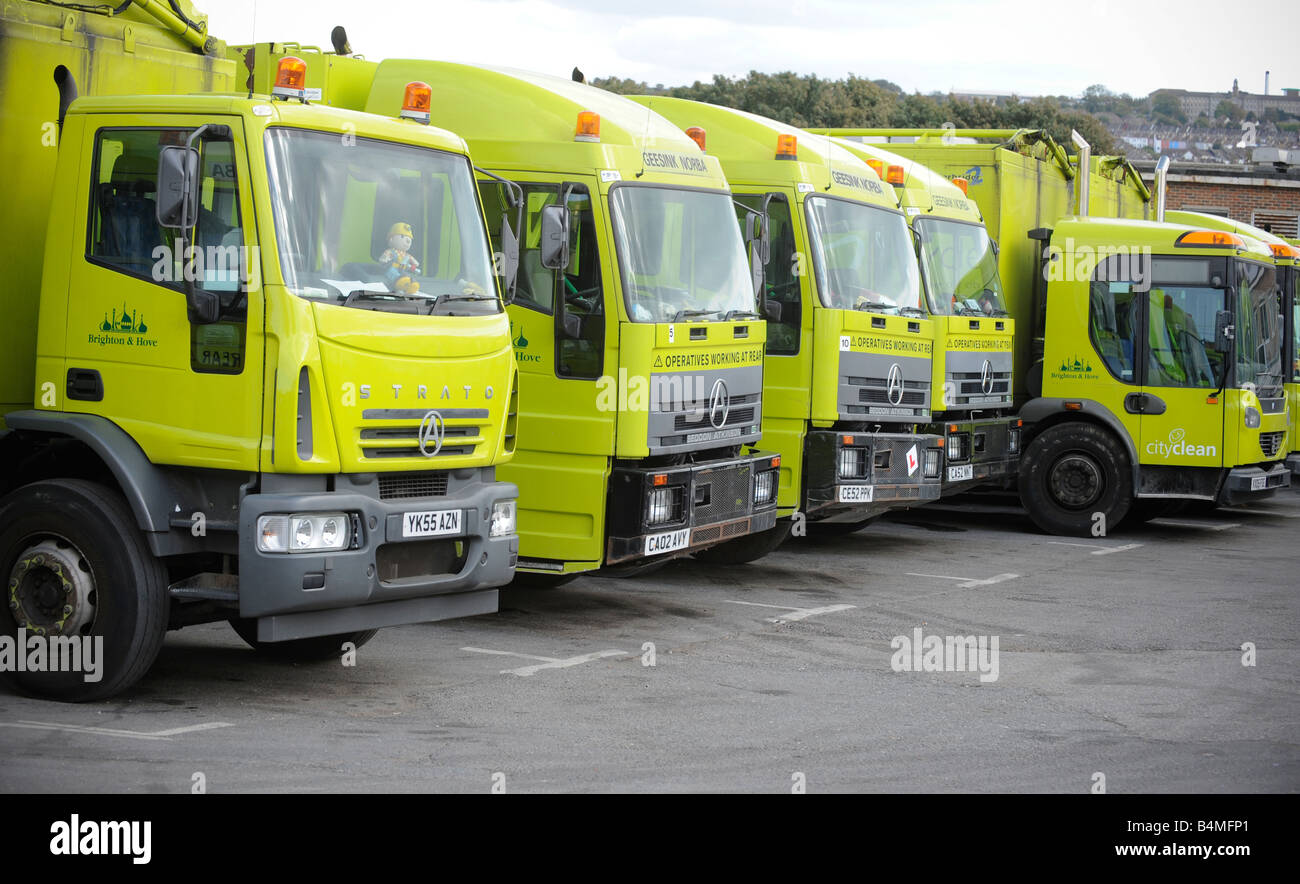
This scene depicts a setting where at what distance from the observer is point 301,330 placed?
7.23 m

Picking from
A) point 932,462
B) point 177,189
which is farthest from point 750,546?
point 177,189

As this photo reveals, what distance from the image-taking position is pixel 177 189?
7.11m

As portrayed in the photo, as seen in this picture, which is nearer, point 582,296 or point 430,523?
point 430,523

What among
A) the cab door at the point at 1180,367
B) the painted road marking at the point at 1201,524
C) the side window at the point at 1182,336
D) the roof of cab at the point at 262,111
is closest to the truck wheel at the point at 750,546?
the cab door at the point at 1180,367

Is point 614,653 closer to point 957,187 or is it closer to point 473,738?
point 473,738

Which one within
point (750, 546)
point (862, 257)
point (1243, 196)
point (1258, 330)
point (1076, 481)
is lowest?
point (750, 546)

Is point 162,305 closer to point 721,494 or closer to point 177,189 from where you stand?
point 177,189

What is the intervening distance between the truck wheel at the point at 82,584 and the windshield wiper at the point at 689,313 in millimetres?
3957

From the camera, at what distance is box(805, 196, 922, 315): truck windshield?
12492 millimetres

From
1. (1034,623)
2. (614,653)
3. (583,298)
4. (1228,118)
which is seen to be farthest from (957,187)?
(1228,118)

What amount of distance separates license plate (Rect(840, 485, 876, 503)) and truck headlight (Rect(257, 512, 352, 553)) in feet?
19.3

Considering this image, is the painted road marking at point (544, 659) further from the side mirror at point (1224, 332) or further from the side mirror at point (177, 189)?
the side mirror at point (1224, 332)

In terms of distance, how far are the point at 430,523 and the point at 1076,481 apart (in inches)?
410

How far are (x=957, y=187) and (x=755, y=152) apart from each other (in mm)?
4178
